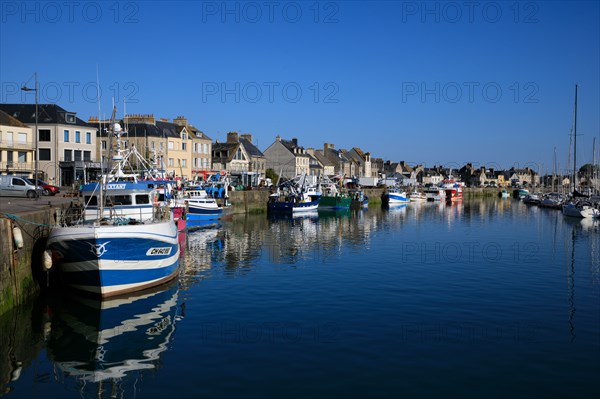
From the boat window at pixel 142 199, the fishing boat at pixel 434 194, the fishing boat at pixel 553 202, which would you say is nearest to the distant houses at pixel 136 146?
the boat window at pixel 142 199

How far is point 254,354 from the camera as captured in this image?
15531 millimetres

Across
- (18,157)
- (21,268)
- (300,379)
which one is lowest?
(300,379)

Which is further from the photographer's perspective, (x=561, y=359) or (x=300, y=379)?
(x=561, y=359)

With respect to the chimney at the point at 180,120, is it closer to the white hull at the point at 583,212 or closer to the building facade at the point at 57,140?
the building facade at the point at 57,140

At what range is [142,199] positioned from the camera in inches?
1111

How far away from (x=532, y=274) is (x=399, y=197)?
70.2 metres

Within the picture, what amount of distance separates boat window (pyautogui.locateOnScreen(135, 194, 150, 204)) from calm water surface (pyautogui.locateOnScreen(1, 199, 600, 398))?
13.3 feet

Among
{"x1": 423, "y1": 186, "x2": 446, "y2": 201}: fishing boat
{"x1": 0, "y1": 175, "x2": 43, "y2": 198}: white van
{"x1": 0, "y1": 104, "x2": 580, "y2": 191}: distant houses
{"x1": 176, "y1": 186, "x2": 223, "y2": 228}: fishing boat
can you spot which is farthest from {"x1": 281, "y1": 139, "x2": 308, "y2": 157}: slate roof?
{"x1": 0, "y1": 175, "x2": 43, "y2": 198}: white van

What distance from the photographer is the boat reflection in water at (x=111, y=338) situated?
14.1 metres

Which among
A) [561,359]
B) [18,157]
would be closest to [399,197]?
[18,157]

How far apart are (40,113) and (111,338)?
181 ft

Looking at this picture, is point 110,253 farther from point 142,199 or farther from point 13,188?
point 13,188

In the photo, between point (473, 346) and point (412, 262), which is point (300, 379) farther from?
point (412, 262)

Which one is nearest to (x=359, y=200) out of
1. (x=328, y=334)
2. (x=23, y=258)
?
(x=23, y=258)
